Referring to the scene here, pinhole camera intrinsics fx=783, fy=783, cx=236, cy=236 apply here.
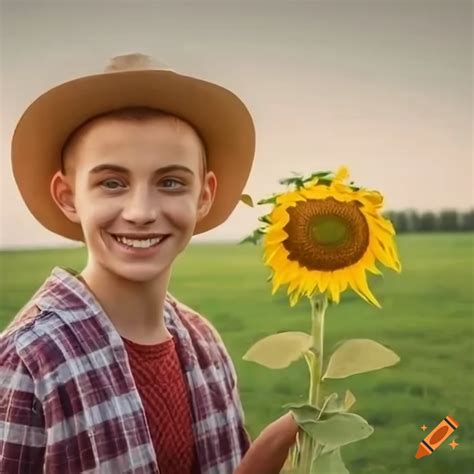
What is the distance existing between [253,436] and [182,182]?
1.38 ft

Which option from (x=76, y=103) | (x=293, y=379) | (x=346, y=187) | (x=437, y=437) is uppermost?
(x=76, y=103)

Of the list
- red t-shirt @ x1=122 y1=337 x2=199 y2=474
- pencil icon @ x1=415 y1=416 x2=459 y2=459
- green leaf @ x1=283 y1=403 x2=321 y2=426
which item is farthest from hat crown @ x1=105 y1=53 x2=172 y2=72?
pencil icon @ x1=415 y1=416 x2=459 y2=459

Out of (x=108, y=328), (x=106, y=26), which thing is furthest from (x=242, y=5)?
(x=108, y=328)

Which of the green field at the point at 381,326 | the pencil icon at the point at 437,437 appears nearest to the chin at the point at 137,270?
the green field at the point at 381,326

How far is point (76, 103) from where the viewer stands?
1.08 metres

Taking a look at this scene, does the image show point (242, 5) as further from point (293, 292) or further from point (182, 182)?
point (293, 292)

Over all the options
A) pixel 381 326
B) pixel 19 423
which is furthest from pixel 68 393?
pixel 381 326

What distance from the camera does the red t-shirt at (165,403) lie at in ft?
3.67

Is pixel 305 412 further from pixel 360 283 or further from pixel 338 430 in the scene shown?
pixel 360 283

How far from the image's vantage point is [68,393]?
1.04 meters

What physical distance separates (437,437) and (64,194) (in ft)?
2.35

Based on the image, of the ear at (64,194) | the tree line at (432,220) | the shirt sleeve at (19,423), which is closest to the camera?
the shirt sleeve at (19,423)

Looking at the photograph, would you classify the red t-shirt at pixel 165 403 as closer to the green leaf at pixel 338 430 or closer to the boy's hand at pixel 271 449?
the boy's hand at pixel 271 449

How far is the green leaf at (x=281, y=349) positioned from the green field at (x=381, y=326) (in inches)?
2.2
